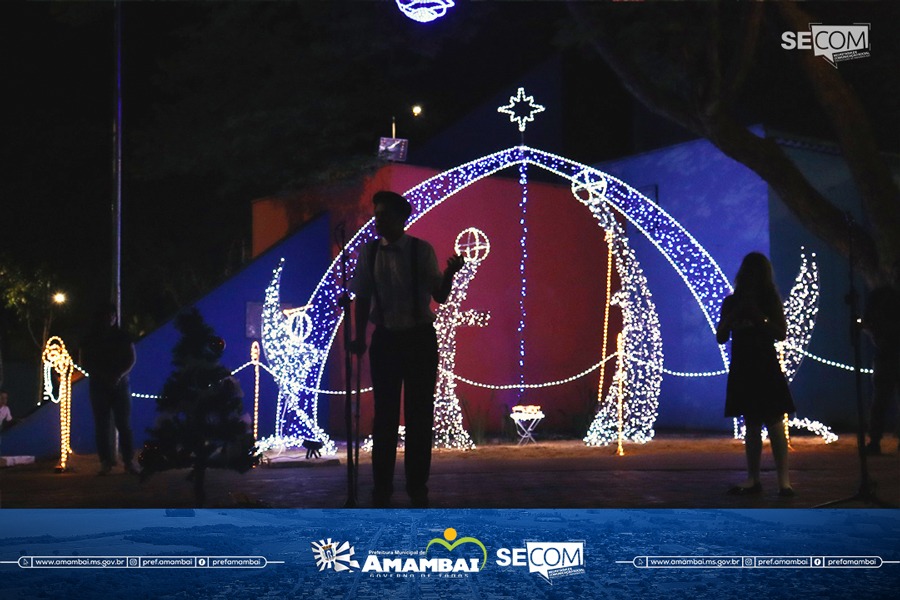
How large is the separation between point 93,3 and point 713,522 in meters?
5.06

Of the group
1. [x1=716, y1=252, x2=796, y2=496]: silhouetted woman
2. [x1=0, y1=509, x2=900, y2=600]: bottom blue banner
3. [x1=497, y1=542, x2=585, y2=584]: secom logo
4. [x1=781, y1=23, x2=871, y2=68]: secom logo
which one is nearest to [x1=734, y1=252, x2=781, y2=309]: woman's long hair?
[x1=716, y1=252, x2=796, y2=496]: silhouetted woman

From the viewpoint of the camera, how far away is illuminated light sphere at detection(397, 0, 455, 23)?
5.96 m

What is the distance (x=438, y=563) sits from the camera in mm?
4160

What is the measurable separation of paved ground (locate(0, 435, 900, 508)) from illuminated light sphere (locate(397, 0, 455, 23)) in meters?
2.72

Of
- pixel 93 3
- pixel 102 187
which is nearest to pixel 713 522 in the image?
pixel 93 3

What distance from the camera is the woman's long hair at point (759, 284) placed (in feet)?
18.3

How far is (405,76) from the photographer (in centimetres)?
1079

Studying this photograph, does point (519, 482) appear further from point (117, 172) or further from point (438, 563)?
point (117, 172)

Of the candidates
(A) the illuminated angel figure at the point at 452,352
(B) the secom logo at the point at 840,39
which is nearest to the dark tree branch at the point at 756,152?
(A) the illuminated angel figure at the point at 452,352

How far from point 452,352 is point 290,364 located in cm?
174

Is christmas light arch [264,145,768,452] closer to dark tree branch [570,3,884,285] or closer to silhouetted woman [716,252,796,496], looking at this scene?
dark tree branch [570,3,884,285]

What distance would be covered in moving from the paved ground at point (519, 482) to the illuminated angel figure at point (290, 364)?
43 cm

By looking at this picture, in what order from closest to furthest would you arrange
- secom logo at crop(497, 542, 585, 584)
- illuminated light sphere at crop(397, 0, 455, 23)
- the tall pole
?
secom logo at crop(497, 542, 585, 584)
illuminated light sphere at crop(397, 0, 455, 23)
the tall pole

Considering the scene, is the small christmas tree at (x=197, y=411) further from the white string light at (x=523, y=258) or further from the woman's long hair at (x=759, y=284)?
the white string light at (x=523, y=258)
